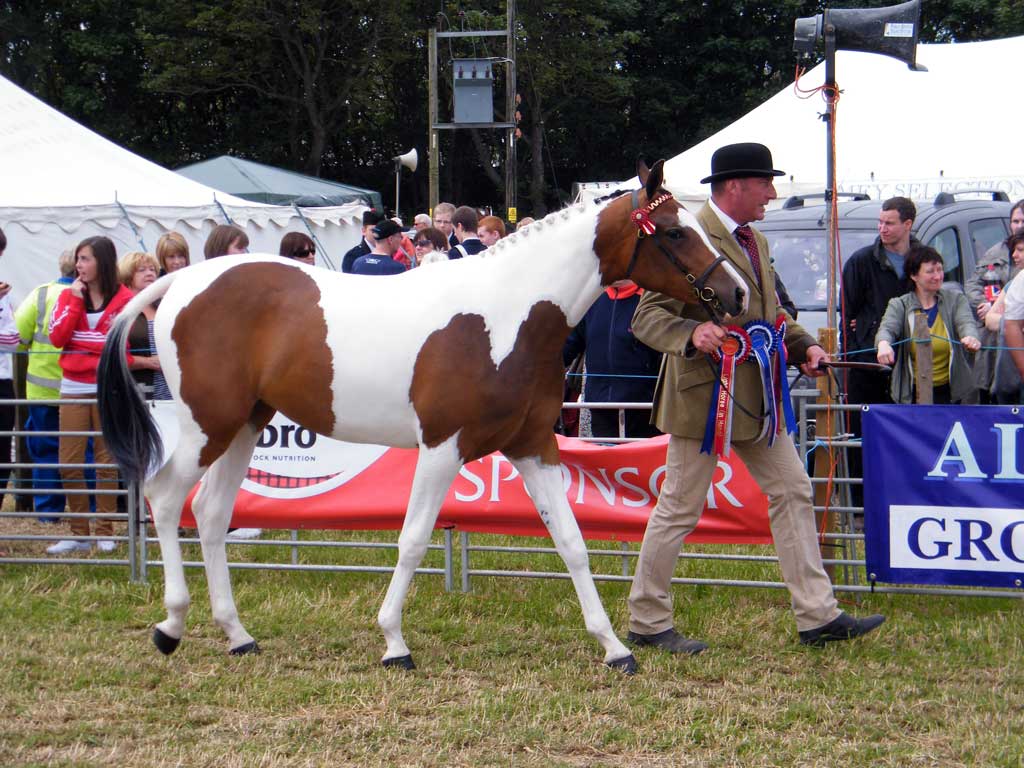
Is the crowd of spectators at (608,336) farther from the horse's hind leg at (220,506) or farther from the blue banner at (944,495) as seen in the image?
the horse's hind leg at (220,506)

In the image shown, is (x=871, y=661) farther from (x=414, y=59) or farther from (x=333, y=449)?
(x=414, y=59)

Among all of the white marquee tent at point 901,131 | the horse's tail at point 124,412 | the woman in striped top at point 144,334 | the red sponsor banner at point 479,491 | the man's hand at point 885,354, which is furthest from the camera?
the white marquee tent at point 901,131

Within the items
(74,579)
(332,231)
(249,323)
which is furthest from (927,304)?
(332,231)

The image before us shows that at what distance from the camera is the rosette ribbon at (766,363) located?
5.26 m

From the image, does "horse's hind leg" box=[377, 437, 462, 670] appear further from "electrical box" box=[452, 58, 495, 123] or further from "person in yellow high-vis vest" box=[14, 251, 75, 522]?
"electrical box" box=[452, 58, 495, 123]

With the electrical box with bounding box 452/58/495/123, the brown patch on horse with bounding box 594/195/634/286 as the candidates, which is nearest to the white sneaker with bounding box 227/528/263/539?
the brown patch on horse with bounding box 594/195/634/286

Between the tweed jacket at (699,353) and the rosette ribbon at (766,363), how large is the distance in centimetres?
4

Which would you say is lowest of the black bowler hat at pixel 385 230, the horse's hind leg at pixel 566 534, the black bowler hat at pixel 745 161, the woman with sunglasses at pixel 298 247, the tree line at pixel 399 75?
the horse's hind leg at pixel 566 534

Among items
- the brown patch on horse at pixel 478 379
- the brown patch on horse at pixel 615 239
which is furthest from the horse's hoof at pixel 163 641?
the brown patch on horse at pixel 615 239

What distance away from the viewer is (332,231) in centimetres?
2153

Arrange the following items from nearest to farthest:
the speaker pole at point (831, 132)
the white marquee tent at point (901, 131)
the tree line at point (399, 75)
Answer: the speaker pole at point (831, 132)
the white marquee tent at point (901, 131)
the tree line at point (399, 75)

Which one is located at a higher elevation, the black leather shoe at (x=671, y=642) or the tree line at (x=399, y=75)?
the tree line at (x=399, y=75)

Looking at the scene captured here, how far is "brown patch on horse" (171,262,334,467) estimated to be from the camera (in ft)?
17.8

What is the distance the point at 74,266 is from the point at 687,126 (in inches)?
1567
